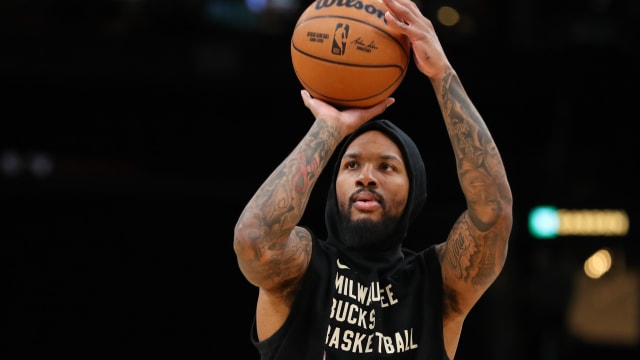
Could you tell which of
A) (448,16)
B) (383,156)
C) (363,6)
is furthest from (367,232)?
(448,16)

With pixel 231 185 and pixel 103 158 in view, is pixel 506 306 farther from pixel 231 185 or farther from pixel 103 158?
pixel 103 158

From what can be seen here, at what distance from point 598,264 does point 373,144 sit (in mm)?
8715

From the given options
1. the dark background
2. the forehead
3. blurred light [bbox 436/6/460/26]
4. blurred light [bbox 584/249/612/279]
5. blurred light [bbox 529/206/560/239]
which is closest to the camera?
the forehead

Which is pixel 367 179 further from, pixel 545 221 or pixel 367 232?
pixel 545 221

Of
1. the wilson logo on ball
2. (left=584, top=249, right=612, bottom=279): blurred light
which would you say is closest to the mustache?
the wilson logo on ball

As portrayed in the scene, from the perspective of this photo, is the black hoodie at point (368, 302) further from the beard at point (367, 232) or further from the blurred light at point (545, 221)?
the blurred light at point (545, 221)

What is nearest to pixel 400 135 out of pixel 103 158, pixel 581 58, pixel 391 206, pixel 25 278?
pixel 391 206

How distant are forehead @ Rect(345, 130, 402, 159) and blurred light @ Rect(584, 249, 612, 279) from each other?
849 cm

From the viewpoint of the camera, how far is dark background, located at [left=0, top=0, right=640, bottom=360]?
1124 cm

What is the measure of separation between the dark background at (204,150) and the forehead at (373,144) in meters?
6.74

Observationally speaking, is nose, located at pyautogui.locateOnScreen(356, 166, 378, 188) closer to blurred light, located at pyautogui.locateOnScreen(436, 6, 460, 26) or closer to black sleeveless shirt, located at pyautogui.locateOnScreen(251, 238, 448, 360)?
black sleeveless shirt, located at pyautogui.locateOnScreen(251, 238, 448, 360)

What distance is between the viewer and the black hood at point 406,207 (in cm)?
405

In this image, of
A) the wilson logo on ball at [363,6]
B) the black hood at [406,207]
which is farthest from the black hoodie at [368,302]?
the wilson logo on ball at [363,6]

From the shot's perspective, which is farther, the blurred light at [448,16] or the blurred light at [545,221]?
the blurred light at [448,16]
